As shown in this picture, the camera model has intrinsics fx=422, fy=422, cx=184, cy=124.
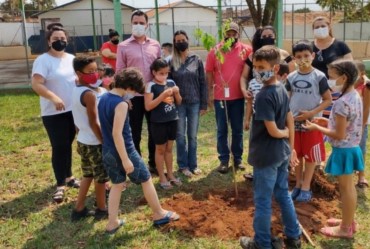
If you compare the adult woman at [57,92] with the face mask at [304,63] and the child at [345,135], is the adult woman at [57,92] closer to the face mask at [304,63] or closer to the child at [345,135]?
the face mask at [304,63]

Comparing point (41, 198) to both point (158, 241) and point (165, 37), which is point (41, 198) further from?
point (165, 37)

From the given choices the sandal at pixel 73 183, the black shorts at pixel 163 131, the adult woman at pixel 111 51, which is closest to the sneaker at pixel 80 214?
the sandal at pixel 73 183

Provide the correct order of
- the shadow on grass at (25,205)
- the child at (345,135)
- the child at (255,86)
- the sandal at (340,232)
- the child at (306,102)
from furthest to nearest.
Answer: the shadow on grass at (25,205)
the child at (306,102)
the child at (255,86)
the sandal at (340,232)
the child at (345,135)

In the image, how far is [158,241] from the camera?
12.3 feet

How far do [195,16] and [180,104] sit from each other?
120 feet

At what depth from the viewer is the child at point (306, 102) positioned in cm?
421

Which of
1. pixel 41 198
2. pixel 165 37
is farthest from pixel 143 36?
pixel 165 37

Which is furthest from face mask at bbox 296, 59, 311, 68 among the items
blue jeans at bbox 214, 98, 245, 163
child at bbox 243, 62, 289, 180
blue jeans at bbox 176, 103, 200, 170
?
blue jeans at bbox 176, 103, 200, 170

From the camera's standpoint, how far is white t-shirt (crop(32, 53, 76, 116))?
4562 mm

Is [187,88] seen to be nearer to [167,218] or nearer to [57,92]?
[57,92]

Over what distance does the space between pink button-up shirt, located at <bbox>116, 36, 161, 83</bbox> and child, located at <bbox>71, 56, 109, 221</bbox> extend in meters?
0.90

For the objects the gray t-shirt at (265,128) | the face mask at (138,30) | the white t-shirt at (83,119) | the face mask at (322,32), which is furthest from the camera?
the face mask at (138,30)

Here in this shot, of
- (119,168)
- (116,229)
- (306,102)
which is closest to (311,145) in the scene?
(306,102)

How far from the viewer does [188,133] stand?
5328mm
